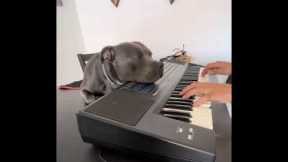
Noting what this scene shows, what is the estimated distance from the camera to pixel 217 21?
221cm

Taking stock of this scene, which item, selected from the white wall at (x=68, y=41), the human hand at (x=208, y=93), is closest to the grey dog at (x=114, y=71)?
the human hand at (x=208, y=93)

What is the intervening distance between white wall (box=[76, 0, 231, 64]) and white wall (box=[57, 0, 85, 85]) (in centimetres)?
8

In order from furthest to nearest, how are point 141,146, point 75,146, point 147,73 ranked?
point 147,73, point 75,146, point 141,146

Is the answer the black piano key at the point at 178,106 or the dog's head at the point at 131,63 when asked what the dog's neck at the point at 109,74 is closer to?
the dog's head at the point at 131,63

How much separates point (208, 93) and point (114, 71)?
0.35 metres

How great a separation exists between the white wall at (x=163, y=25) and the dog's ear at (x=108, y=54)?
5.11 feet

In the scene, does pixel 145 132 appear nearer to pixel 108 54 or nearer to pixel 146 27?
pixel 108 54

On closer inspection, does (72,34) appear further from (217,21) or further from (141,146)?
(141,146)

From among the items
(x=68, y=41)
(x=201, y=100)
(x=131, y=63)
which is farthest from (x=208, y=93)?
(x=68, y=41)
